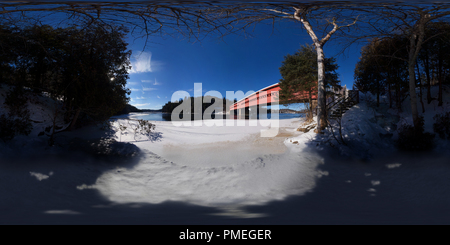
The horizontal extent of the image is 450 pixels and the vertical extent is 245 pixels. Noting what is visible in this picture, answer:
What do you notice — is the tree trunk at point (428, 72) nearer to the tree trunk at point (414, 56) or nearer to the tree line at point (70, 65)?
the tree trunk at point (414, 56)

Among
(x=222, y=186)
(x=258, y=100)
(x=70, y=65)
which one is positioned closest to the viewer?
(x=222, y=186)

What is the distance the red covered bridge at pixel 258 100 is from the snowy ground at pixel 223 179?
0.21 meters

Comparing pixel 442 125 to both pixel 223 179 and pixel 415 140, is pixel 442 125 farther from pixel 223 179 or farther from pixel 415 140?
pixel 223 179

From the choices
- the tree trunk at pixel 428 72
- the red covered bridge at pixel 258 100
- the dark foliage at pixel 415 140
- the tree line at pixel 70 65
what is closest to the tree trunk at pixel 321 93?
the red covered bridge at pixel 258 100

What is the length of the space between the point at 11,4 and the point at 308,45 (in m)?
2.29

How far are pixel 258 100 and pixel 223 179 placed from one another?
661 mm

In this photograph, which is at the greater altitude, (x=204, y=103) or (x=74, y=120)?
(x=204, y=103)

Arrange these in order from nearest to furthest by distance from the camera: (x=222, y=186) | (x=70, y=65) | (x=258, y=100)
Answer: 1. (x=222, y=186)
2. (x=70, y=65)
3. (x=258, y=100)

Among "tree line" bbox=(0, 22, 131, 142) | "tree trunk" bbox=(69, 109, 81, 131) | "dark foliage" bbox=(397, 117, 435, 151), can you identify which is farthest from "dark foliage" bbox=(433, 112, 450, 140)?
"tree trunk" bbox=(69, 109, 81, 131)

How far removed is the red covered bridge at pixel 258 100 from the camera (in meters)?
1.21

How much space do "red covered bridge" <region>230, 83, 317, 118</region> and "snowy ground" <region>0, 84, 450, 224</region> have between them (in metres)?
0.21

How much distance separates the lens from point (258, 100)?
1.23 meters

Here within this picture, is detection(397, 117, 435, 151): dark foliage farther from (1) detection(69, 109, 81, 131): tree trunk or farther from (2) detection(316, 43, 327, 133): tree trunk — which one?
(1) detection(69, 109, 81, 131): tree trunk

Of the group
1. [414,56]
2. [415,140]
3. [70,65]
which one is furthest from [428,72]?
[70,65]
